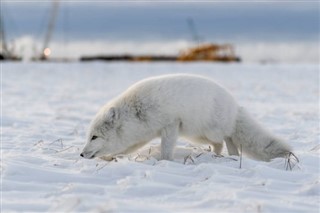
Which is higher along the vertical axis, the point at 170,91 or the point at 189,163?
the point at 170,91

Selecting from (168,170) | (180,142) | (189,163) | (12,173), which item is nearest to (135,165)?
(168,170)

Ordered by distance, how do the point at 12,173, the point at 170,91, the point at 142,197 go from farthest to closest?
1. the point at 170,91
2. the point at 12,173
3. the point at 142,197

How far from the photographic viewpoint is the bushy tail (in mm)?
5469

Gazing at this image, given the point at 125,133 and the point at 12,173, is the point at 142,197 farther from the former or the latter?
the point at 125,133

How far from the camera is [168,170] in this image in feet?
15.2

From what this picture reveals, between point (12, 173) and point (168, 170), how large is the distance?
4.34 ft

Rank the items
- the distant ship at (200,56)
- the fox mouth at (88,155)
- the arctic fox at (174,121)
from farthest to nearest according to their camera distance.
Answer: the distant ship at (200,56)
the arctic fox at (174,121)
the fox mouth at (88,155)

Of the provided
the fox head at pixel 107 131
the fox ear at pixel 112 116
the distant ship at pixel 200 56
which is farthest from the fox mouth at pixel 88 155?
the distant ship at pixel 200 56

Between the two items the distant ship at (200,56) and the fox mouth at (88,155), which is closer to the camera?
the fox mouth at (88,155)

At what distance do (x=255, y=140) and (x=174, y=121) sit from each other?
2.92ft

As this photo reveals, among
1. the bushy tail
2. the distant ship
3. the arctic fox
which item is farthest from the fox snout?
the distant ship

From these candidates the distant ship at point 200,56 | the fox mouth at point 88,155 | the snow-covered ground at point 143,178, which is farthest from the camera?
the distant ship at point 200,56

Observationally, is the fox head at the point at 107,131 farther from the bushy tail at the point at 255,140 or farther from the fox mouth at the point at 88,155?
the bushy tail at the point at 255,140

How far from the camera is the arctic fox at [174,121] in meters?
5.51
